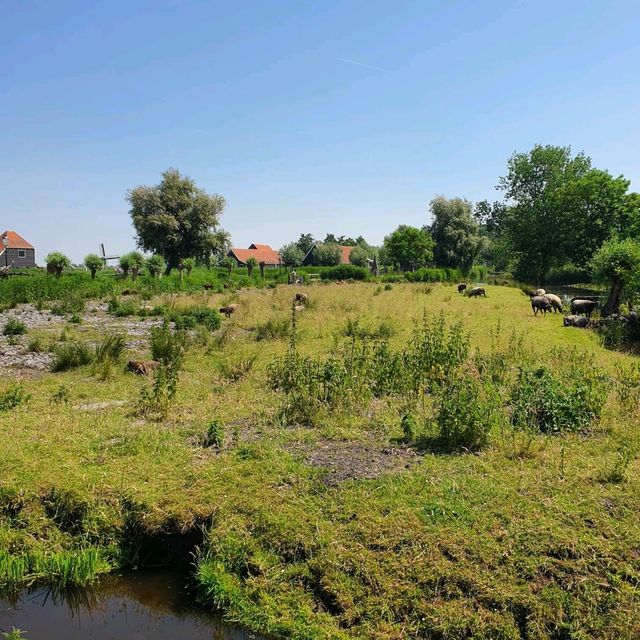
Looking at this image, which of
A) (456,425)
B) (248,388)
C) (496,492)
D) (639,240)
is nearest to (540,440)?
(456,425)

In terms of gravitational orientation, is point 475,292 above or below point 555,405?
above

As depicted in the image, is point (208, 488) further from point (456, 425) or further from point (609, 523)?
point (609, 523)

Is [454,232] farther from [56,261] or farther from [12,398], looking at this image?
[12,398]

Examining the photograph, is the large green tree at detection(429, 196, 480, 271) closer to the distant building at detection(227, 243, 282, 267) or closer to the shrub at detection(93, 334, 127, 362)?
the distant building at detection(227, 243, 282, 267)

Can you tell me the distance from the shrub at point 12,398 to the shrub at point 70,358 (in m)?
2.08

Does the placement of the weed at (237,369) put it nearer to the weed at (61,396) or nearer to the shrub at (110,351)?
the shrub at (110,351)

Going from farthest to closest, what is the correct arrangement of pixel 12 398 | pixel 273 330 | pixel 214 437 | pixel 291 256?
1. pixel 291 256
2. pixel 273 330
3. pixel 12 398
4. pixel 214 437

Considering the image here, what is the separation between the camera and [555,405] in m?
6.70

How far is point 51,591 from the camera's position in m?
4.19

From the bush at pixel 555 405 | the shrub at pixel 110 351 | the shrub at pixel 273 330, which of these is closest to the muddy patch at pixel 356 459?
the bush at pixel 555 405

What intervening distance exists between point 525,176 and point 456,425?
6280 cm

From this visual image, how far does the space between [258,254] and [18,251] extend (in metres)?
35.9

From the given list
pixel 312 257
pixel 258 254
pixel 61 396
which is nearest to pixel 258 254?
pixel 258 254

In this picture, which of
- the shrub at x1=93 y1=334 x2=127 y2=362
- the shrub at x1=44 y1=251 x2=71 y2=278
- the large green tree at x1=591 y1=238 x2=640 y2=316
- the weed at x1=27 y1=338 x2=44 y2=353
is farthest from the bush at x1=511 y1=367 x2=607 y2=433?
the shrub at x1=44 y1=251 x2=71 y2=278
